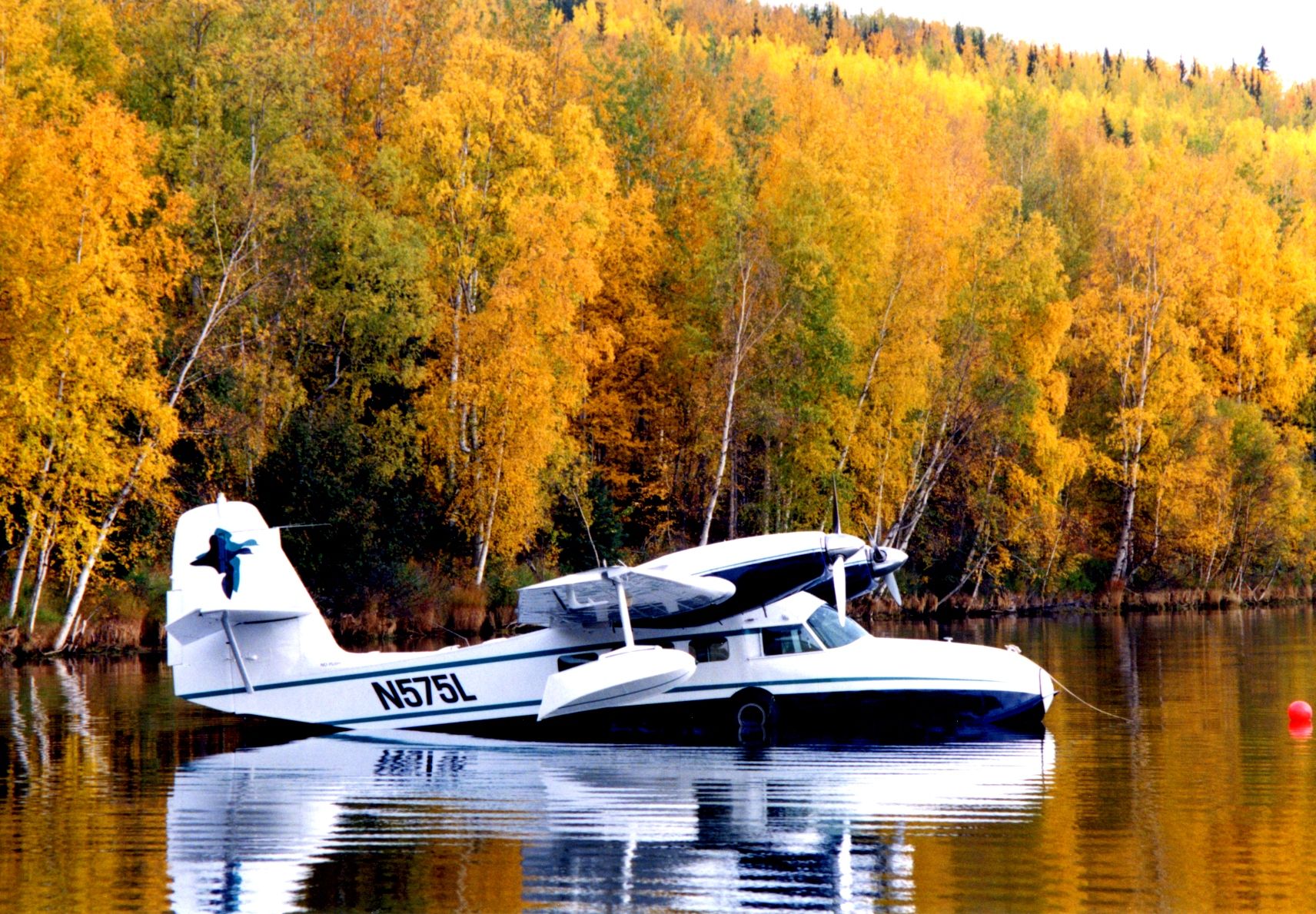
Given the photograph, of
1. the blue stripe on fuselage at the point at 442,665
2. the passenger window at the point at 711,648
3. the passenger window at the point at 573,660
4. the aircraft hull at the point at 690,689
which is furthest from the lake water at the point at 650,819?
the passenger window at the point at 711,648

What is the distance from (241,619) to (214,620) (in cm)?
44

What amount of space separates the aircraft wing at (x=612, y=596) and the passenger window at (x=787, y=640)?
1043 millimetres

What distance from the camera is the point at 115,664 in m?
28.5

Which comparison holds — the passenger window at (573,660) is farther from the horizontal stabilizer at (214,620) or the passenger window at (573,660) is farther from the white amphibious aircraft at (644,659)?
the horizontal stabilizer at (214,620)

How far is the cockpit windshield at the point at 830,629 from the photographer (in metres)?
A: 18.6

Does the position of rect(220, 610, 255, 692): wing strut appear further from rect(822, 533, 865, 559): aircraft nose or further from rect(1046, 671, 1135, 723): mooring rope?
rect(1046, 671, 1135, 723): mooring rope

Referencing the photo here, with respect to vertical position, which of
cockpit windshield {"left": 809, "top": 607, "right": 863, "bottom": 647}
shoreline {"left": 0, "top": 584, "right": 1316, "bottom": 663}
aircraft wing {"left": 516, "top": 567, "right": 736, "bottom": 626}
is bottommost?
shoreline {"left": 0, "top": 584, "right": 1316, "bottom": 663}

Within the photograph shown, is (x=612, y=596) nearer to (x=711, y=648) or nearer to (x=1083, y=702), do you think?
(x=711, y=648)

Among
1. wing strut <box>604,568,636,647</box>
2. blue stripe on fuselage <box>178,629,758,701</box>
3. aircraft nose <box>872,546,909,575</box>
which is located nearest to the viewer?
wing strut <box>604,568,636,647</box>

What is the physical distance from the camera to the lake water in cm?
1080

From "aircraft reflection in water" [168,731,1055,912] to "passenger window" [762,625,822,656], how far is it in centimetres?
119

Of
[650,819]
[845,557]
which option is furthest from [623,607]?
[650,819]

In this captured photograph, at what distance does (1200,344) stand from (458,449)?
91.8 ft

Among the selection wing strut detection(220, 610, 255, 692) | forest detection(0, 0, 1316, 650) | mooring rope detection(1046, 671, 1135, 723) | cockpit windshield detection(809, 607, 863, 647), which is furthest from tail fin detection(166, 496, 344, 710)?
forest detection(0, 0, 1316, 650)
